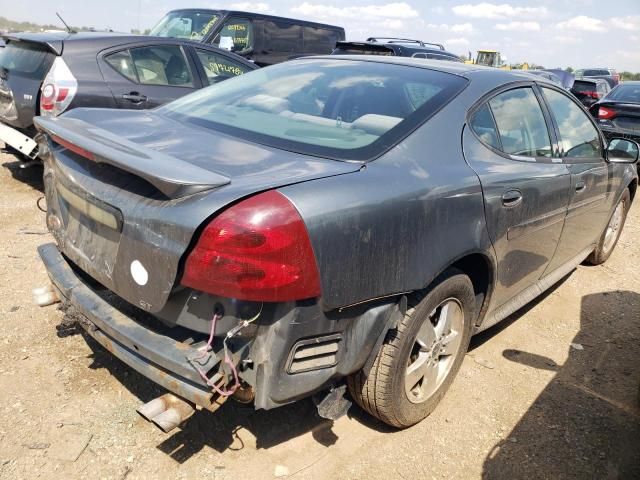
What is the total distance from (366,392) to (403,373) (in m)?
0.18

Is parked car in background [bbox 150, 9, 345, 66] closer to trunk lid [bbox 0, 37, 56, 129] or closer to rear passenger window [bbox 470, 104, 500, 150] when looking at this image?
trunk lid [bbox 0, 37, 56, 129]

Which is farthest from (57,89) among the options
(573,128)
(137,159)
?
(573,128)

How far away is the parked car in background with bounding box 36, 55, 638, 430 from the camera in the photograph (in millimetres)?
1769

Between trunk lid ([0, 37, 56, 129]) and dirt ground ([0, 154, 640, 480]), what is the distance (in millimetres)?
2329

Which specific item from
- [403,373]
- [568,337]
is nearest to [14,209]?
[403,373]

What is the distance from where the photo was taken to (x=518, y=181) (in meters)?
2.72

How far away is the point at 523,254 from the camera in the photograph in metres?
2.95

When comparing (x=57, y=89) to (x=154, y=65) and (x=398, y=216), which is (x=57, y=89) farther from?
(x=398, y=216)

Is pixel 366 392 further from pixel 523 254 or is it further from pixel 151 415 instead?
pixel 523 254

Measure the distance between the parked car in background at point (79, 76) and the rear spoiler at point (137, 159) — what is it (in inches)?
119

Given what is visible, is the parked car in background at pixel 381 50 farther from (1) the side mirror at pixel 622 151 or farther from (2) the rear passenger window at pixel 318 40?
(1) the side mirror at pixel 622 151

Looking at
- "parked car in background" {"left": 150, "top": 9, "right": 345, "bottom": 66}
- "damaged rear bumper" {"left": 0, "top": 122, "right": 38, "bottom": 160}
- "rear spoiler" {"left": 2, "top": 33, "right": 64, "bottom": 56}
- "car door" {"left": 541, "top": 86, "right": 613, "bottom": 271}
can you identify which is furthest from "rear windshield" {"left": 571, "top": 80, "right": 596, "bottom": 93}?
"damaged rear bumper" {"left": 0, "top": 122, "right": 38, "bottom": 160}

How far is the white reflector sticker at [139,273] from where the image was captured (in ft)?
6.16

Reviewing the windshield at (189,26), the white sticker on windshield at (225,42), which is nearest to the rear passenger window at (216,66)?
the white sticker on windshield at (225,42)
